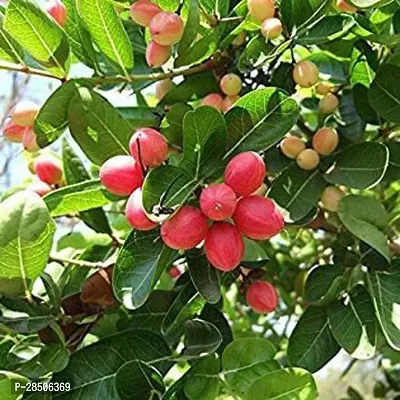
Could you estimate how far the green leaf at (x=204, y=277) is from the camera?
85 centimetres

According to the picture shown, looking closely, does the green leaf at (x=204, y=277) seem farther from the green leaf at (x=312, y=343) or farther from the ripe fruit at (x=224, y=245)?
the green leaf at (x=312, y=343)

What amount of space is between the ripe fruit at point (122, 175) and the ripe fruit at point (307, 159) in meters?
0.27

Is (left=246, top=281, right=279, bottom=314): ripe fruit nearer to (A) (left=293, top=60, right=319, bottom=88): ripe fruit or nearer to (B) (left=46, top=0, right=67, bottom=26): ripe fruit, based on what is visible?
(A) (left=293, top=60, right=319, bottom=88): ripe fruit

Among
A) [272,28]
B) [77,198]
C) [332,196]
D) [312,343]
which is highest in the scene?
[272,28]

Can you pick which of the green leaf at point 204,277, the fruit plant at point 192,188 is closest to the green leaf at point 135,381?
the fruit plant at point 192,188

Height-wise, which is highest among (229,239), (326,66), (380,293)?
(229,239)

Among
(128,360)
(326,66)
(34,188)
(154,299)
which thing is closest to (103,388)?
(128,360)

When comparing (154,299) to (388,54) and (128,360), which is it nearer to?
(128,360)

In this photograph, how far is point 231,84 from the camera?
3.17 ft

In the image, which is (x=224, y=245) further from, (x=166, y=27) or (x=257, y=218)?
(x=166, y=27)

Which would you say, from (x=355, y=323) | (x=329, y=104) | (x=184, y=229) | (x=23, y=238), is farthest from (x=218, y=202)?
(x=329, y=104)

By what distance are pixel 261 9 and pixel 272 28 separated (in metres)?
0.03

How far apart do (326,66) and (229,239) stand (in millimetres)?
462

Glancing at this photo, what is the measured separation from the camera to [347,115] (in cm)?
112
